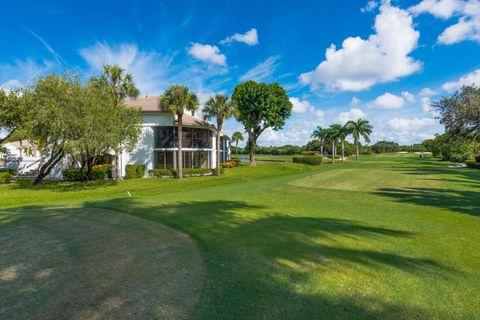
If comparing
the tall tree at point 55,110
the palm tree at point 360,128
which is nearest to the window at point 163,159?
the tall tree at point 55,110

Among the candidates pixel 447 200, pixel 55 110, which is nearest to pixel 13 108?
pixel 55 110

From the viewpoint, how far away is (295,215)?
8.39 m

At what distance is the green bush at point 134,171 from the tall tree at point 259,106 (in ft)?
64.0

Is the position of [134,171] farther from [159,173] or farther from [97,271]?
[97,271]

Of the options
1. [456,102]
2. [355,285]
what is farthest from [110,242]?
[456,102]

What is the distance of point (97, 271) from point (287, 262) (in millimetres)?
3278

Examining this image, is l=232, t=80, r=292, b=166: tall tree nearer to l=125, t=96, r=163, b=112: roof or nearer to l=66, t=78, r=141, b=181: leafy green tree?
l=125, t=96, r=163, b=112: roof

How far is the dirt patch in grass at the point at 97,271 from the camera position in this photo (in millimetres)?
3145

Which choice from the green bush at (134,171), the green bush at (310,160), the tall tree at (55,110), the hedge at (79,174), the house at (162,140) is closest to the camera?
the tall tree at (55,110)

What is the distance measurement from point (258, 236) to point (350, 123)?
6372cm

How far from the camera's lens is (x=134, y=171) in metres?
26.0

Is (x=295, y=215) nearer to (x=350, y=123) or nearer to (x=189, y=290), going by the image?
(x=189, y=290)

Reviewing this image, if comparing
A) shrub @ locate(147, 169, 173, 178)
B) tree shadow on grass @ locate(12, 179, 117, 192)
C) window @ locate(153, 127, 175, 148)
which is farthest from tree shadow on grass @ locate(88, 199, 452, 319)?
window @ locate(153, 127, 175, 148)

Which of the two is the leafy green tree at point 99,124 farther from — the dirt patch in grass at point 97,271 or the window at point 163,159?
the dirt patch in grass at point 97,271
